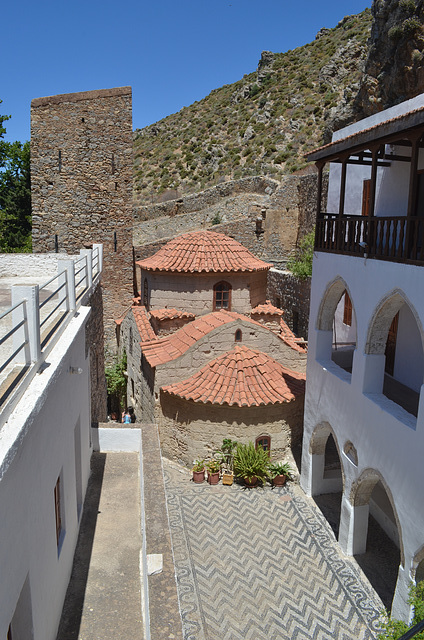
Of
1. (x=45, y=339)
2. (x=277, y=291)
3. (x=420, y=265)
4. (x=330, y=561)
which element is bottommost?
(x=330, y=561)

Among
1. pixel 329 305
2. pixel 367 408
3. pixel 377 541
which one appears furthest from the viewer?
pixel 329 305

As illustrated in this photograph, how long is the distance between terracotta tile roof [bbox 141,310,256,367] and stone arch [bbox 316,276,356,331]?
3431 millimetres

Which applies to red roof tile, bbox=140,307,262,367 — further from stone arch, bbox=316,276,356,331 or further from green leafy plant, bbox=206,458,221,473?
stone arch, bbox=316,276,356,331

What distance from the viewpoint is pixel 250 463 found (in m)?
12.8

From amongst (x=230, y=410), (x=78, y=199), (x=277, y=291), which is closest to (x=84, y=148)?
(x=78, y=199)

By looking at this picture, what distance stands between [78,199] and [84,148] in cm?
211

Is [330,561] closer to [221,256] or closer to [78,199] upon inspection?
[221,256]

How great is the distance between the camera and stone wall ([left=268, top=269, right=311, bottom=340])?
67.1ft

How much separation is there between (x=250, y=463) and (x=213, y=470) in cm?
109

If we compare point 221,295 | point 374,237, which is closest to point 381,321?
point 374,237

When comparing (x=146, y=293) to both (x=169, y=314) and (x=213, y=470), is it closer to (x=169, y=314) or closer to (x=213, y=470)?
(x=169, y=314)

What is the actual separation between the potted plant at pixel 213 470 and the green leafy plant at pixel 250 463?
529 mm

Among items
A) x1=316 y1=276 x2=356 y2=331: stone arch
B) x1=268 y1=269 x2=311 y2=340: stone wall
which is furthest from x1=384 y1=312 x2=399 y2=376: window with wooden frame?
x1=268 y1=269 x2=311 y2=340: stone wall

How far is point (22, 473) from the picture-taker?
3.65m
